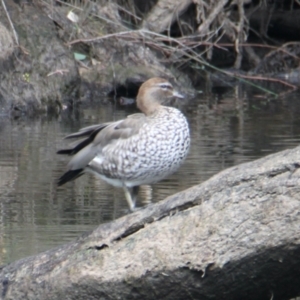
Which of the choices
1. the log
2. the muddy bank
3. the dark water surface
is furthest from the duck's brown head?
the muddy bank

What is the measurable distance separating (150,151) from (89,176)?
2513mm

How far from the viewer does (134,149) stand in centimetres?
596

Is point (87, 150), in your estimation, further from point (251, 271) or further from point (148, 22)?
point (148, 22)

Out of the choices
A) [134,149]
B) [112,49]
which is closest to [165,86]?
[134,149]

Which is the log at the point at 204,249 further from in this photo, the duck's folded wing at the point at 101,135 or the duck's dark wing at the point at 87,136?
the duck's dark wing at the point at 87,136

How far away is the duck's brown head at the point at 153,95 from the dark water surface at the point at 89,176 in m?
0.79

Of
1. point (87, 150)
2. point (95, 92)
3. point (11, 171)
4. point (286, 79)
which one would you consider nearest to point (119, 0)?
point (95, 92)

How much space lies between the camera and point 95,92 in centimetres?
1523

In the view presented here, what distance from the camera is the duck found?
233 inches

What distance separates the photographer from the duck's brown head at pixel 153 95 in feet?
21.2

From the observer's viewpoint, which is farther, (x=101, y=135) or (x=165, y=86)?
(x=165, y=86)

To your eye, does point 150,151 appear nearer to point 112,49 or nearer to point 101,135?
point 101,135

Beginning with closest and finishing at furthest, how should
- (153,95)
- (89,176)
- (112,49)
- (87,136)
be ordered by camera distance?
(87,136), (153,95), (89,176), (112,49)

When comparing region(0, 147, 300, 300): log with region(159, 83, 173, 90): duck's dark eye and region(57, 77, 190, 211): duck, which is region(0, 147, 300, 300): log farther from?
region(159, 83, 173, 90): duck's dark eye
